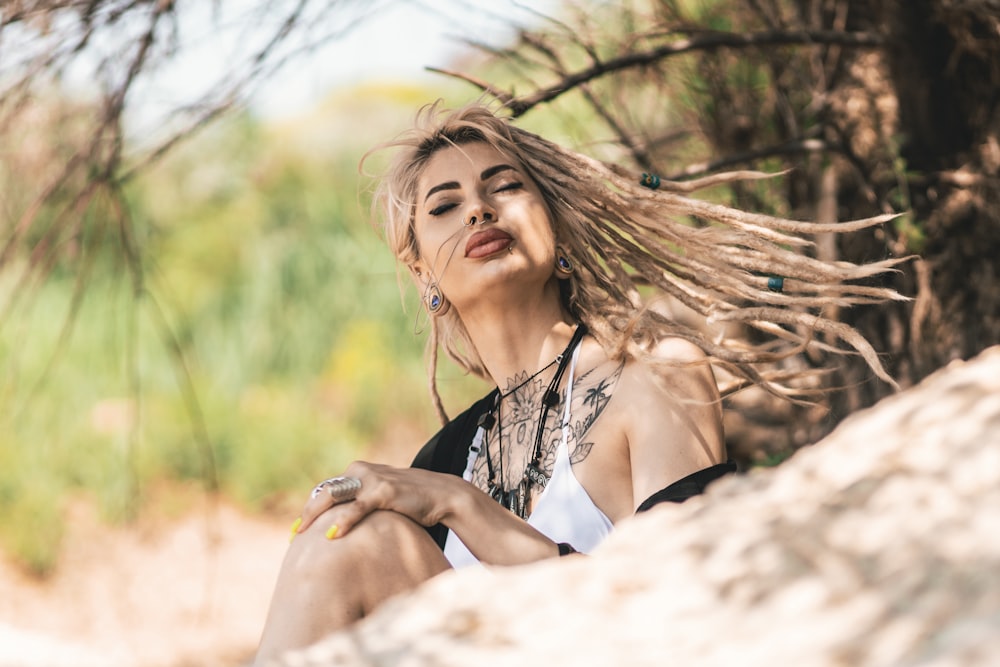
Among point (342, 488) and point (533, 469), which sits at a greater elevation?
point (342, 488)

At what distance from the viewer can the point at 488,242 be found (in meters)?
2.69

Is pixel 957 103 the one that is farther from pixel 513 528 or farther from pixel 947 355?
pixel 513 528

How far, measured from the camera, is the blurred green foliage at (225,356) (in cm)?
736

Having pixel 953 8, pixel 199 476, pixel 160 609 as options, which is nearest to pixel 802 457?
pixel 953 8

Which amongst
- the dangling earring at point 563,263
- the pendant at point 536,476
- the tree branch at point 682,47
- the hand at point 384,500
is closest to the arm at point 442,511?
the hand at point 384,500

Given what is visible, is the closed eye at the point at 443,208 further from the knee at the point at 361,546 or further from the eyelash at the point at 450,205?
the knee at the point at 361,546

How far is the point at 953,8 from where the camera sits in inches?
114

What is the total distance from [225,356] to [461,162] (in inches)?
232

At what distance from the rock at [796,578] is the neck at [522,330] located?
4.29 ft

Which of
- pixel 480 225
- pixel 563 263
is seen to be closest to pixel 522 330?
pixel 563 263

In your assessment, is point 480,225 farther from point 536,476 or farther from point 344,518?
→ point 344,518

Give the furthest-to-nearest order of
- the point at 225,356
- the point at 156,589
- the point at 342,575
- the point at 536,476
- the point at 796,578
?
the point at 225,356
the point at 156,589
the point at 536,476
the point at 342,575
the point at 796,578

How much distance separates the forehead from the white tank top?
659mm

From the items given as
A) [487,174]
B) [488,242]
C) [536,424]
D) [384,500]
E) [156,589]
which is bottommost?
[156,589]
